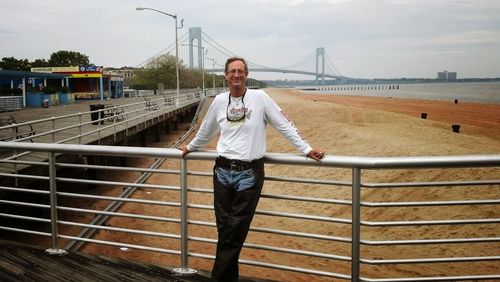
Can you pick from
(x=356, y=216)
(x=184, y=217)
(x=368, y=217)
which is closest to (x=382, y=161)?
(x=356, y=216)

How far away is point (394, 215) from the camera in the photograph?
1091 cm

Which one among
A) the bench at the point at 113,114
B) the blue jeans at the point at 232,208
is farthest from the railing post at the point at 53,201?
the bench at the point at 113,114

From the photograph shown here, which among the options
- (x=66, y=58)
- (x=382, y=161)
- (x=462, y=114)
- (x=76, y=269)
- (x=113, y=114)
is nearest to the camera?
(x=382, y=161)

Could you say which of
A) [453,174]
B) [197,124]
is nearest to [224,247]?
[453,174]

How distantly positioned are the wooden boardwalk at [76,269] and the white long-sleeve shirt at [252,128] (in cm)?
116

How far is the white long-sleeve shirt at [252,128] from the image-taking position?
3.25 metres

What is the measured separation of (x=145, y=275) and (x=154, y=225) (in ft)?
24.3

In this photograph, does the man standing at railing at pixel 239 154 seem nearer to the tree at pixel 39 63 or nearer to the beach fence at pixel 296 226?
the beach fence at pixel 296 226

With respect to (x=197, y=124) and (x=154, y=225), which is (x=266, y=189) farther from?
(x=197, y=124)

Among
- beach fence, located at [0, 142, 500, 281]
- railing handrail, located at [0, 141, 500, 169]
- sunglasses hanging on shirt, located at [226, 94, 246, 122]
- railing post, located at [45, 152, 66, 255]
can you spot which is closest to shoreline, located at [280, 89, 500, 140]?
beach fence, located at [0, 142, 500, 281]

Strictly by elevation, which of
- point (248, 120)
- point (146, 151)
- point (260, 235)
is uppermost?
point (248, 120)

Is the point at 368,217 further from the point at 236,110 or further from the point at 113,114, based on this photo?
the point at 113,114

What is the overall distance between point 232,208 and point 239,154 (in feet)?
1.28

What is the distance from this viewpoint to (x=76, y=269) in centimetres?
396
